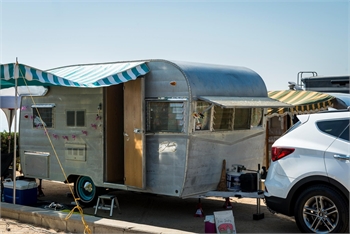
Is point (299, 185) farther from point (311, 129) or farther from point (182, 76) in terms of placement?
point (182, 76)

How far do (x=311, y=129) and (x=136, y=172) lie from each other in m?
3.13

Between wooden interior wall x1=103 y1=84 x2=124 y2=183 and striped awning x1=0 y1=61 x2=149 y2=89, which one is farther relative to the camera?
wooden interior wall x1=103 y1=84 x2=124 y2=183

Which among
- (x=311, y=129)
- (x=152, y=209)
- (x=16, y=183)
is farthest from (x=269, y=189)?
(x=16, y=183)

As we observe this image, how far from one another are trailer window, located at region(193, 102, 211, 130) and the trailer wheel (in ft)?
8.37

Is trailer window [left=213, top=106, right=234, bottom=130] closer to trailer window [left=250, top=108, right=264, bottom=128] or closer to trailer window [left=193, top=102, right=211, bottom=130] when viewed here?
trailer window [left=193, top=102, right=211, bottom=130]

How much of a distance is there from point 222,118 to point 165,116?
1.06 metres

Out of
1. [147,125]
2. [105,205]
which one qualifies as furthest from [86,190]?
[147,125]

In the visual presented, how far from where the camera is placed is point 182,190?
26.8 feet

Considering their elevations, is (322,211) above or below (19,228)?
above

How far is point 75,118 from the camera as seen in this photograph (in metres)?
9.68

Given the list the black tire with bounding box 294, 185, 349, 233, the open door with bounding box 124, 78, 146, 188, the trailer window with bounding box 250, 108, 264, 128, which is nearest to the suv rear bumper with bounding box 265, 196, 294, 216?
the black tire with bounding box 294, 185, 349, 233

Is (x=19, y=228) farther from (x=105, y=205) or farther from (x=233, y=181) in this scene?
(x=233, y=181)

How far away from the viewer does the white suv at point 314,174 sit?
21.7 ft

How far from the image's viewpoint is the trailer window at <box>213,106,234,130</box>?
8.66 metres
